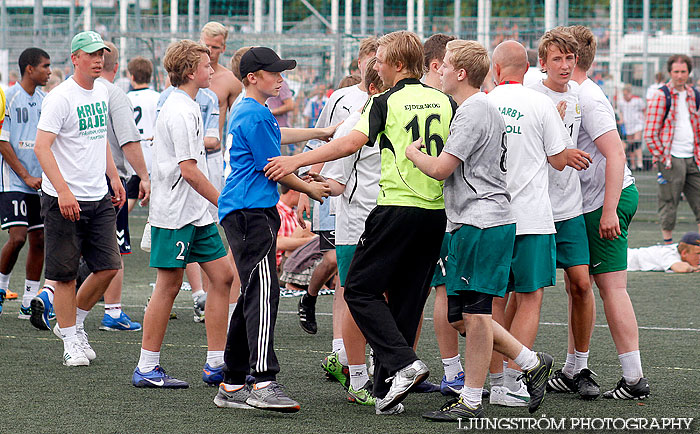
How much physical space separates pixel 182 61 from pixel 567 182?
2.32 m

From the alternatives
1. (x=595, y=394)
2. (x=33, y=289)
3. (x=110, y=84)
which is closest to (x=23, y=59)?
(x=110, y=84)

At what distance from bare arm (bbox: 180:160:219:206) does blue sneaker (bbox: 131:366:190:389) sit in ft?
A: 3.42

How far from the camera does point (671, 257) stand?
11.9 meters

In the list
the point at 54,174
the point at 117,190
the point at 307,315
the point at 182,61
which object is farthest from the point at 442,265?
the point at 117,190

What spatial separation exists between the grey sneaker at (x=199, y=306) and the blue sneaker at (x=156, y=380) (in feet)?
7.59

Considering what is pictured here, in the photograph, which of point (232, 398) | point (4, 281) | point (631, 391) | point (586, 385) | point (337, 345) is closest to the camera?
point (232, 398)

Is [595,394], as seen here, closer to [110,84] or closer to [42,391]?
[42,391]

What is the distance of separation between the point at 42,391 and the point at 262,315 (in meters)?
1.42

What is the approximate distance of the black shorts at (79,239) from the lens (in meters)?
6.73

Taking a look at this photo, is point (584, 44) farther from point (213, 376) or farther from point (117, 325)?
point (117, 325)

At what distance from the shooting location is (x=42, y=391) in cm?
588

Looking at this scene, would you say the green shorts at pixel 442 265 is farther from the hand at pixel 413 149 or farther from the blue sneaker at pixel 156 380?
the blue sneaker at pixel 156 380

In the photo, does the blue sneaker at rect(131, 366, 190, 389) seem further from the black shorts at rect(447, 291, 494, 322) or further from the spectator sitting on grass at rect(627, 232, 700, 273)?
the spectator sitting on grass at rect(627, 232, 700, 273)

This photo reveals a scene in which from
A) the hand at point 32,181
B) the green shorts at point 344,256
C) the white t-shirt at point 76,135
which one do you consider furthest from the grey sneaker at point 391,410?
the hand at point 32,181
